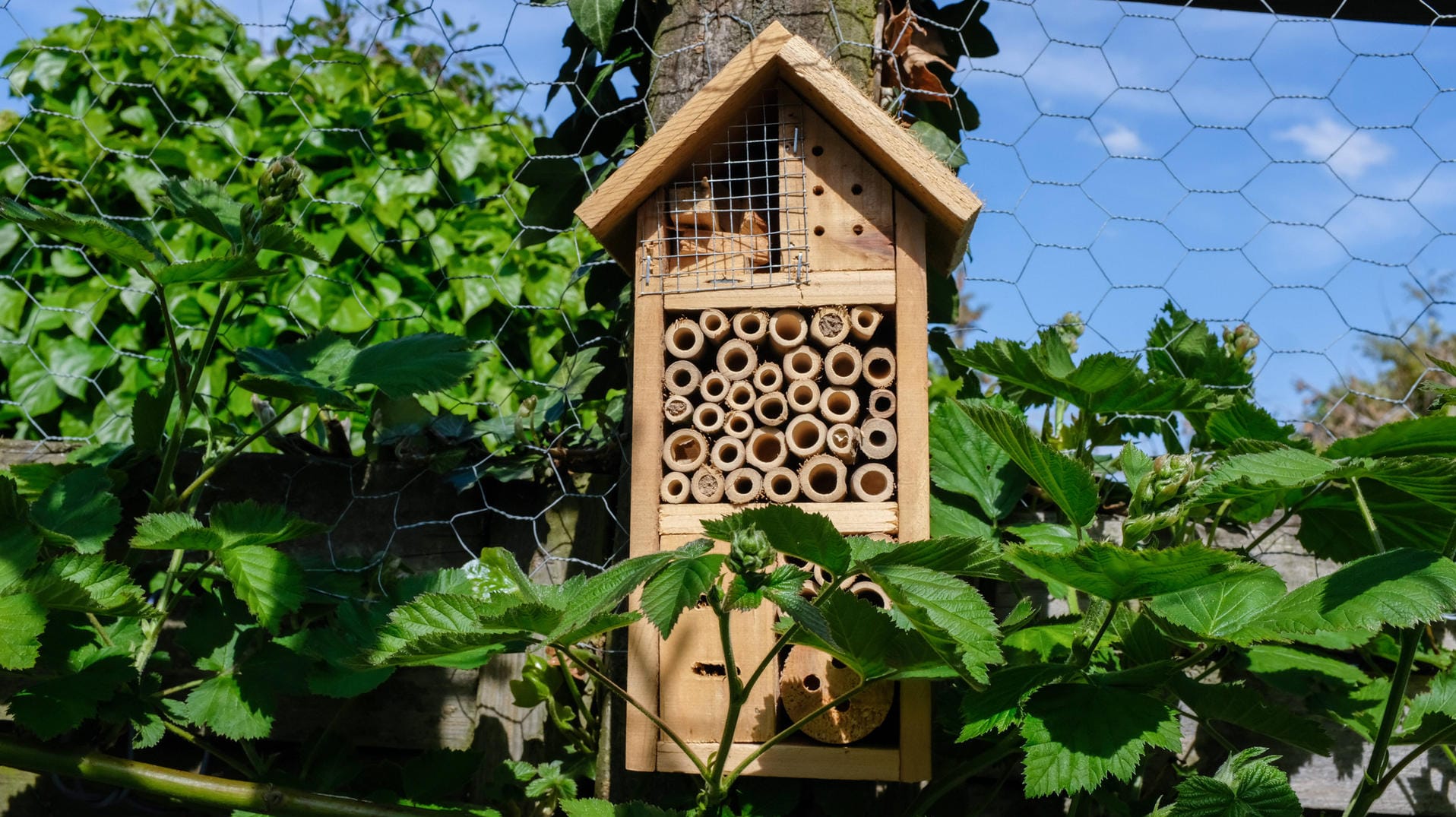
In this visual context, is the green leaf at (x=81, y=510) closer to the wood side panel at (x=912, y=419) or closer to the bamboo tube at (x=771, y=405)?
the bamboo tube at (x=771, y=405)

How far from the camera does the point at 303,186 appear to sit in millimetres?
1852

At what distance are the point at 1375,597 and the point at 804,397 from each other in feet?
1.55

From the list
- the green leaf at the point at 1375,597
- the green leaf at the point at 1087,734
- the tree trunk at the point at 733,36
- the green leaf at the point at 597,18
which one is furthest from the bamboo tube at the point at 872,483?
the green leaf at the point at 597,18

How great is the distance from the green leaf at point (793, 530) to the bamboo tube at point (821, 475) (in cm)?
17

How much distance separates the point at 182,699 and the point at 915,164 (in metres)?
1.02

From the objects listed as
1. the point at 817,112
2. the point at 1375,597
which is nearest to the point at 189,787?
the point at 817,112

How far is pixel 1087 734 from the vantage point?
88 cm

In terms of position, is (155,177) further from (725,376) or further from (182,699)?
(725,376)

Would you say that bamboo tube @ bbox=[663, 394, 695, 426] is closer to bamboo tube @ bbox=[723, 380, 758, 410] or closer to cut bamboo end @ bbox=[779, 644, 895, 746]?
bamboo tube @ bbox=[723, 380, 758, 410]

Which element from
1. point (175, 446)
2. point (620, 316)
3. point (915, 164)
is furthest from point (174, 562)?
point (915, 164)

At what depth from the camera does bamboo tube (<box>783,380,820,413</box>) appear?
3.41ft

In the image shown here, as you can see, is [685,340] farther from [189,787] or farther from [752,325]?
[189,787]

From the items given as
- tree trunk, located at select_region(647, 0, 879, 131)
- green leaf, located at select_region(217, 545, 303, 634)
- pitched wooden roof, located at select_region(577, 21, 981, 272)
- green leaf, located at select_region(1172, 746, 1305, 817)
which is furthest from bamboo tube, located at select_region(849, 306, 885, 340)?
green leaf, located at select_region(217, 545, 303, 634)

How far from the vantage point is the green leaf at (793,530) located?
0.83m
